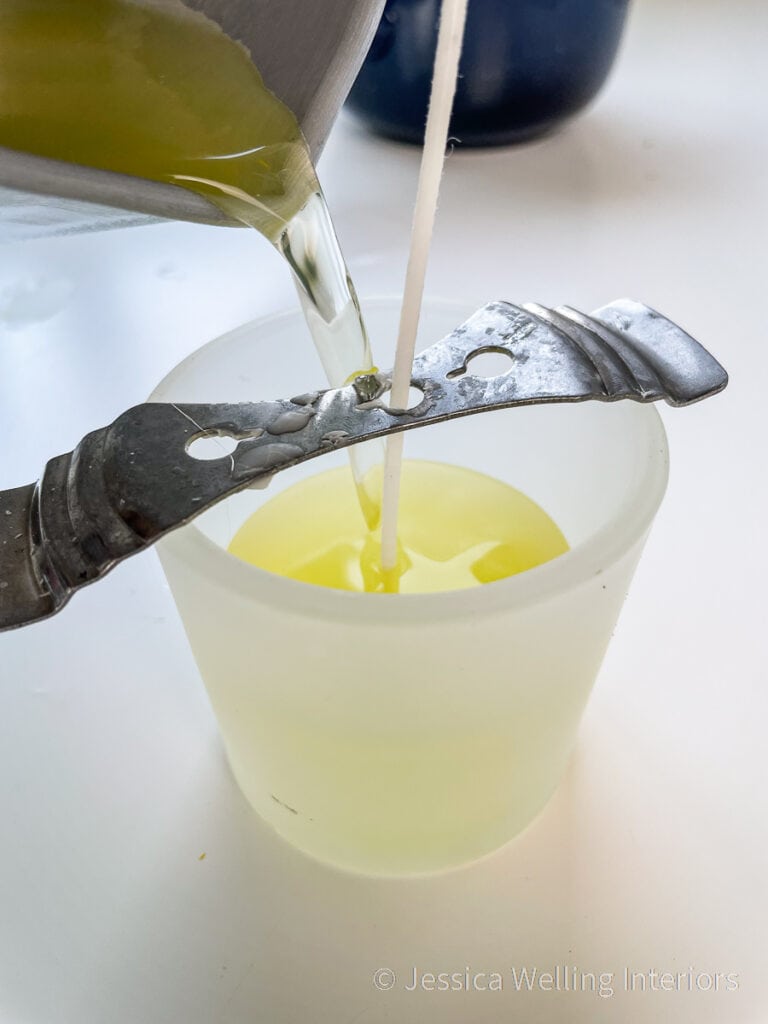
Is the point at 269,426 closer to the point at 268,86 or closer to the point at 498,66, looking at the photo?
the point at 268,86

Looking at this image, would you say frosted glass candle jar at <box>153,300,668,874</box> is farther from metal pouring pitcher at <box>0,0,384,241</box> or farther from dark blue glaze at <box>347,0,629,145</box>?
dark blue glaze at <box>347,0,629,145</box>

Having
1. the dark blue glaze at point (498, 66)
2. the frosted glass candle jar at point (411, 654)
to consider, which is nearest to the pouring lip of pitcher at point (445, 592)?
the frosted glass candle jar at point (411, 654)

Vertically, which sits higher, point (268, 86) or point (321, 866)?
point (268, 86)

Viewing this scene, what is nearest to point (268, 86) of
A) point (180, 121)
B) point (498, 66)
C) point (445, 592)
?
point (180, 121)

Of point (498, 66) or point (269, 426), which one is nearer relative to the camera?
point (269, 426)

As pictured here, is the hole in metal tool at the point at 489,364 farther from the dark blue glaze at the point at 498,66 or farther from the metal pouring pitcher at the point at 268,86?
the dark blue glaze at the point at 498,66
